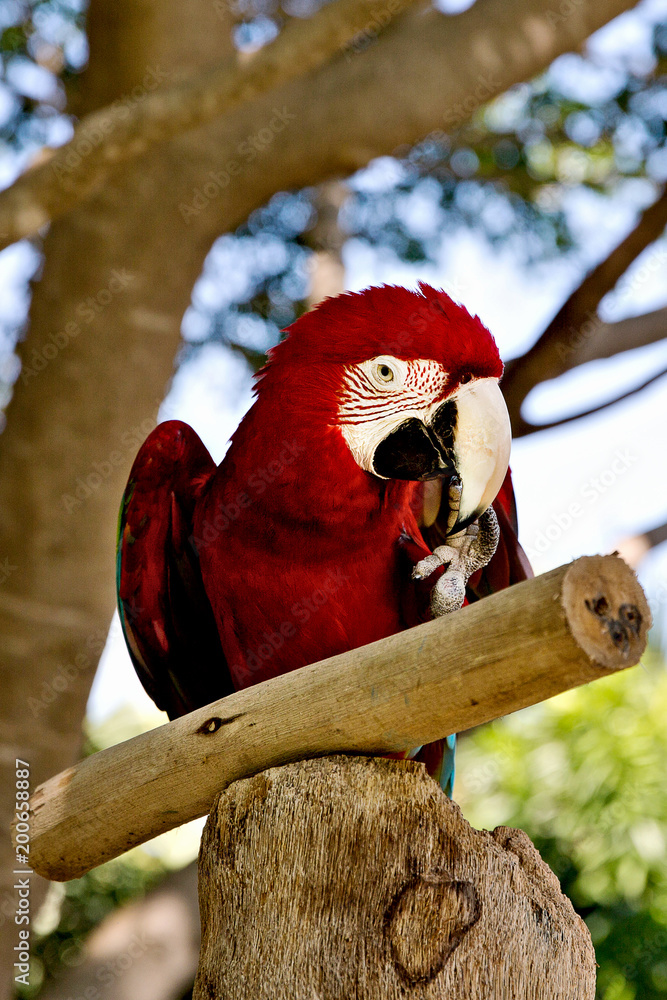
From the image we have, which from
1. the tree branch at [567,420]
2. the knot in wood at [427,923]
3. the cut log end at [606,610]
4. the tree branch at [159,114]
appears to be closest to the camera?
the cut log end at [606,610]

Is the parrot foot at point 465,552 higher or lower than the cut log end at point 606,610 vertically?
higher

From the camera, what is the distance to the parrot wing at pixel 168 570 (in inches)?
67.1

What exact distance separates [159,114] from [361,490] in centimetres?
97

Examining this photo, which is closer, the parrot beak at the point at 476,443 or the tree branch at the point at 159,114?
the parrot beak at the point at 476,443

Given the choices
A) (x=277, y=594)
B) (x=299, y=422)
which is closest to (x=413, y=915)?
(x=277, y=594)

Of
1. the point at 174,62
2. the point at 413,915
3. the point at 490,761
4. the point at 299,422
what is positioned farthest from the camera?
the point at 490,761

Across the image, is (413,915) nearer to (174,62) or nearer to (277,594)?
(277,594)

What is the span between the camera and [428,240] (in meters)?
3.68

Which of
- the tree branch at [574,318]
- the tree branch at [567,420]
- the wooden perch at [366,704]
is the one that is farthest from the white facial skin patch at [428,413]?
the tree branch at [567,420]

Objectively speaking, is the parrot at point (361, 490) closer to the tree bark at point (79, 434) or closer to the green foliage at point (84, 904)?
the tree bark at point (79, 434)

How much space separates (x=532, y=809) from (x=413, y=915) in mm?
3047

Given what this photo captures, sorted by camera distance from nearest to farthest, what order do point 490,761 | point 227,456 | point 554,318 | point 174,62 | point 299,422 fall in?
1. point 299,422
2. point 227,456
3. point 554,318
4. point 174,62
5. point 490,761

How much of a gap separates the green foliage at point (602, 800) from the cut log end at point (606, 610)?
289cm

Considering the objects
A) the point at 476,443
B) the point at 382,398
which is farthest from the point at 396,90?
the point at 476,443
